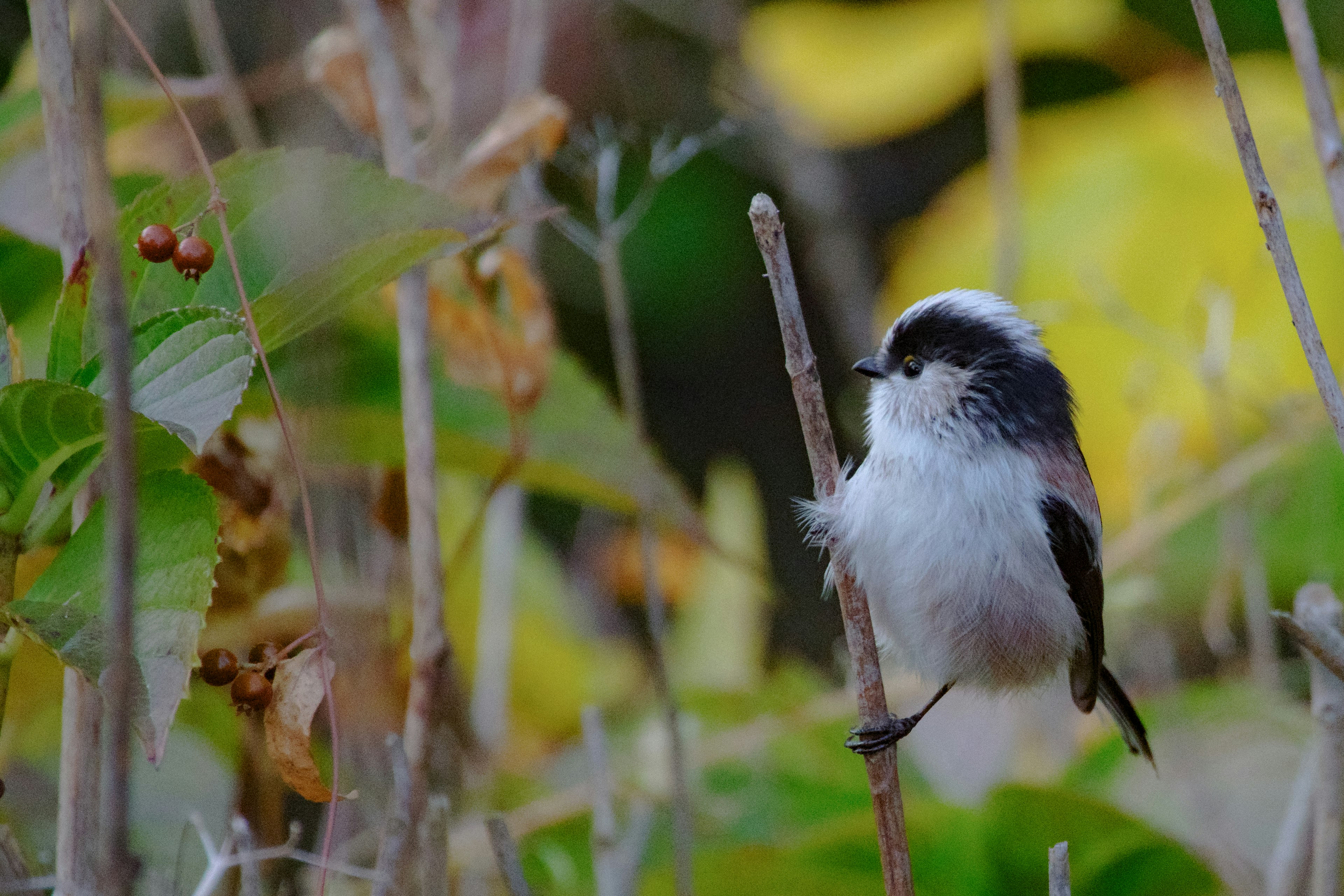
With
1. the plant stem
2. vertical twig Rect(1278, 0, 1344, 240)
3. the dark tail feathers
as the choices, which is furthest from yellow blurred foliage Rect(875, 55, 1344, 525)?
vertical twig Rect(1278, 0, 1344, 240)

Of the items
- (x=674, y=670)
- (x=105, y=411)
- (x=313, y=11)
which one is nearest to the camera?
(x=105, y=411)

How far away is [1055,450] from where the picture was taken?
118 cm

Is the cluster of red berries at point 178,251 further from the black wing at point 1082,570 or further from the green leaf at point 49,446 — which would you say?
the black wing at point 1082,570

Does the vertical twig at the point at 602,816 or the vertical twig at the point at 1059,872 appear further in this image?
the vertical twig at the point at 602,816

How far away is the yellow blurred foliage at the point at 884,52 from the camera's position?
218 centimetres

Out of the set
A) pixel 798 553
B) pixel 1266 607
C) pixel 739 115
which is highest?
pixel 739 115

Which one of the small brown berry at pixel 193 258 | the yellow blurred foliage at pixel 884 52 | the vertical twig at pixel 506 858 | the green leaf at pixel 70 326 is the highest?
the yellow blurred foliage at pixel 884 52

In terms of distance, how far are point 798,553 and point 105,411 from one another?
6.22ft

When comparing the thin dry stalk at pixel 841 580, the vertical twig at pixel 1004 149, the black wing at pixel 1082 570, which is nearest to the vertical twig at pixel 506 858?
the thin dry stalk at pixel 841 580

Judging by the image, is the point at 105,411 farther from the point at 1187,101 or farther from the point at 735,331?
the point at 1187,101

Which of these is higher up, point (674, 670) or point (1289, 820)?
point (674, 670)

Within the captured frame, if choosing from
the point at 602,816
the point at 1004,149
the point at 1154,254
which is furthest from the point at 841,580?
the point at 1154,254

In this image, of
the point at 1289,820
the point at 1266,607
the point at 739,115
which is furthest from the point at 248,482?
the point at 739,115

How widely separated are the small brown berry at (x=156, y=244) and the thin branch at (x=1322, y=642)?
28.2 inches
